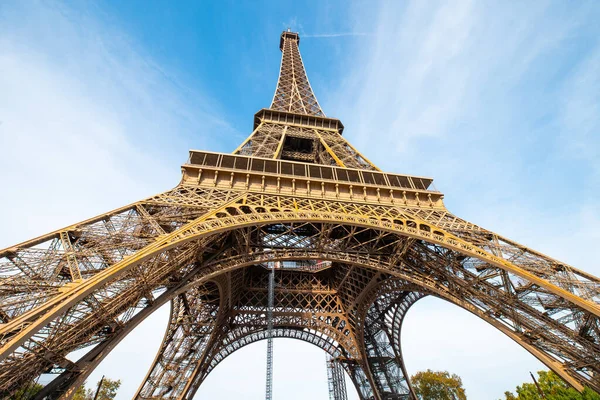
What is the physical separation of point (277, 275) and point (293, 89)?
56.0 feet

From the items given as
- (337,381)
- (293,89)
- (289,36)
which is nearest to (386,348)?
(337,381)

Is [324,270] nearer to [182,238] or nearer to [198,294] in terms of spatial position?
[198,294]

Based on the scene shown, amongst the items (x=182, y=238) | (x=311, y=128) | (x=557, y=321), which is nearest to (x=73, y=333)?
(x=182, y=238)

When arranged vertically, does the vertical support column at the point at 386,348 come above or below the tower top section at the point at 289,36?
below

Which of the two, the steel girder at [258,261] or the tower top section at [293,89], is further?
the tower top section at [293,89]

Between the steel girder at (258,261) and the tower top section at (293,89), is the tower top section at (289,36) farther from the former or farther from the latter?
the steel girder at (258,261)

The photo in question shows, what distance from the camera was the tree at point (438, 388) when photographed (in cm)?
3083

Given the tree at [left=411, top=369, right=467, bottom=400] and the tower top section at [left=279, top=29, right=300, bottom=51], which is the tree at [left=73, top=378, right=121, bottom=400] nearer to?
the tree at [left=411, top=369, right=467, bottom=400]

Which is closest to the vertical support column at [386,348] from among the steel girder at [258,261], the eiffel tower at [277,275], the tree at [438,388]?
the eiffel tower at [277,275]

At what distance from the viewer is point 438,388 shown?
31453 mm

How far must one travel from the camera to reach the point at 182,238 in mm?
9016

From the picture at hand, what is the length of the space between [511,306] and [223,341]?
16533mm

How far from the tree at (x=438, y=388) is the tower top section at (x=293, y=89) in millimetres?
28103

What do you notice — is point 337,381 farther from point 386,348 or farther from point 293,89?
point 293,89
